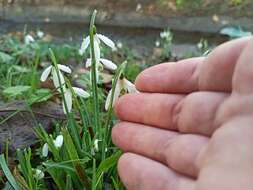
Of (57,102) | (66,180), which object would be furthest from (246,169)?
(57,102)

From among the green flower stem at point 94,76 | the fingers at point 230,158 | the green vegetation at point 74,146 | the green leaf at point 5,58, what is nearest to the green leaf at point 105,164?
the green vegetation at point 74,146

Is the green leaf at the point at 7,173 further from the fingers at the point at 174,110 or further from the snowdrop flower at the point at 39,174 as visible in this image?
the fingers at the point at 174,110

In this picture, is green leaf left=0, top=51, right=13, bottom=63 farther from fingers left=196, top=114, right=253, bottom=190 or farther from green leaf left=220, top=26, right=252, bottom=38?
fingers left=196, top=114, right=253, bottom=190

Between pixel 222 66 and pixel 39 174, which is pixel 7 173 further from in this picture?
pixel 222 66

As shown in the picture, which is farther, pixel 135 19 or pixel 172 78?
pixel 135 19

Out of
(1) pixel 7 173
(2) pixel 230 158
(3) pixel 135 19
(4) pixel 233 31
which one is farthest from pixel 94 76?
(3) pixel 135 19

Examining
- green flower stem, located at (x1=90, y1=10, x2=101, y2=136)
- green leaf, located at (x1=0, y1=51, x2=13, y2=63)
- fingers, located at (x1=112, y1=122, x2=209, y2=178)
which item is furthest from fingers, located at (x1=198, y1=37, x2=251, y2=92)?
green leaf, located at (x1=0, y1=51, x2=13, y2=63)

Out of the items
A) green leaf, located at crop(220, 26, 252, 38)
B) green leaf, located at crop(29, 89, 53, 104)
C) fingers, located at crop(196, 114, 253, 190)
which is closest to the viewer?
fingers, located at crop(196, 114, 253, 190)
